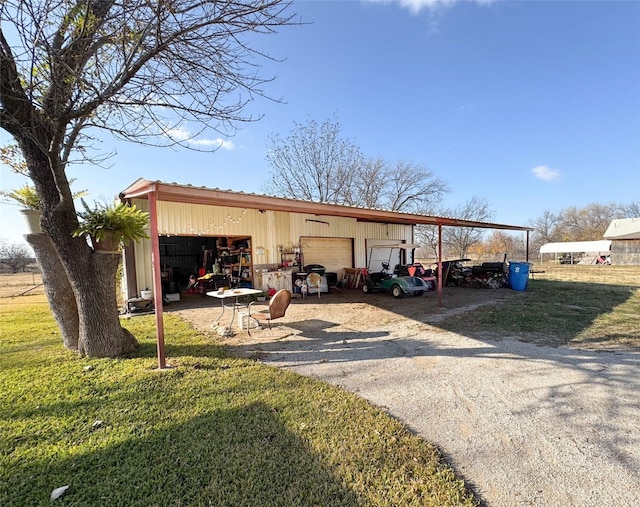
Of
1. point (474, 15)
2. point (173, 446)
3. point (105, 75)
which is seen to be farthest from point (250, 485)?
point (474, 15)

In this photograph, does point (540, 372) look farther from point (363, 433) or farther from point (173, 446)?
point (173, 446)

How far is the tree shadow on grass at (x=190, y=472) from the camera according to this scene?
5.72 feet

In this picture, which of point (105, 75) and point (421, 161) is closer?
point (105, 75)

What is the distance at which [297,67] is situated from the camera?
16.0 ft

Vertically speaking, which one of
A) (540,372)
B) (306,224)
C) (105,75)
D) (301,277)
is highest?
(105,75)

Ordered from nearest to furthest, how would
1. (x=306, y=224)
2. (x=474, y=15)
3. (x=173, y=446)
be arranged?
(x=173, y=446) → (x=474, y=15) → (x=306, y=224)

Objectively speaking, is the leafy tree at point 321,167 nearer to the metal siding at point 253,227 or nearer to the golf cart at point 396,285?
the metal siding at point 253,227

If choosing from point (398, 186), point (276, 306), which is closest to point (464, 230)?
point (398, 186)

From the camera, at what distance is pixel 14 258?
72.7 feet

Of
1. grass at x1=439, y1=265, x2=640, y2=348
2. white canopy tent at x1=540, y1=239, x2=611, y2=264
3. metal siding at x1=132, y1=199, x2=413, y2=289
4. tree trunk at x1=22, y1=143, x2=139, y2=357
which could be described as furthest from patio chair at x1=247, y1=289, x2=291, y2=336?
white canopy tent at x1=540, y1=239, x2=611, y2=264

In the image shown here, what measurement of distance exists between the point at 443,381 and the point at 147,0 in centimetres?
485

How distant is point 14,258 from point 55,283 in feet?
85.4

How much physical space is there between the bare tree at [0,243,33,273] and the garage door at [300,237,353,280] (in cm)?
2306

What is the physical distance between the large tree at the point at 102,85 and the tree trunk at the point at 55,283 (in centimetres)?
3
